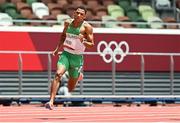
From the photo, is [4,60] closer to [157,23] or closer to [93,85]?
[93,85]

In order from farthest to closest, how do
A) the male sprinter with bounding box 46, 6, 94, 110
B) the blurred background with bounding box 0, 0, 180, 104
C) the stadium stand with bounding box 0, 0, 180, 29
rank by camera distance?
the stadium stand with bounding box 0, 0, 180, 29 → the blurred background with bounding box 0, 0, 180, 104 → the male sprinter with bounding box 46, 6, 94, 110

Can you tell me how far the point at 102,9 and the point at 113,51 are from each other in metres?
3.05

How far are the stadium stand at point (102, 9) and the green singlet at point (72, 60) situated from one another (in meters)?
9.00

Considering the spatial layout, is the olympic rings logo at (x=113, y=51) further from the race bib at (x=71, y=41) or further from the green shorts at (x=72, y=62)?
the race bib at (x=71, y=41)

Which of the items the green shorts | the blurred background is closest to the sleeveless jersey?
the green shorts

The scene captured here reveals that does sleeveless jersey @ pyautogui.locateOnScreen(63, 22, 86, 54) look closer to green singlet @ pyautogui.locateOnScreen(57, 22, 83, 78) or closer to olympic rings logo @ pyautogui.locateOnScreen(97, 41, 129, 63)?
green singlet @ pyautogui.locateOnScreen(57, 22, 83, 78)

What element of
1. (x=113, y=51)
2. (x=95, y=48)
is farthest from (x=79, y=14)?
(x=95, y=48)

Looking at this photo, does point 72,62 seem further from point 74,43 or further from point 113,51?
point 113,51

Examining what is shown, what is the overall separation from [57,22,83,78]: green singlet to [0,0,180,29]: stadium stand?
900 cm

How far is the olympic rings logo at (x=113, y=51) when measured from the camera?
20.1 meters

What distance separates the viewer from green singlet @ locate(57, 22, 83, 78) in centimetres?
1262

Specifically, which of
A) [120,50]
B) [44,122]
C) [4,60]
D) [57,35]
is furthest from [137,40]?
[44,122]

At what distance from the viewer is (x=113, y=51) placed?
20812mm

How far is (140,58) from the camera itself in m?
19.6
